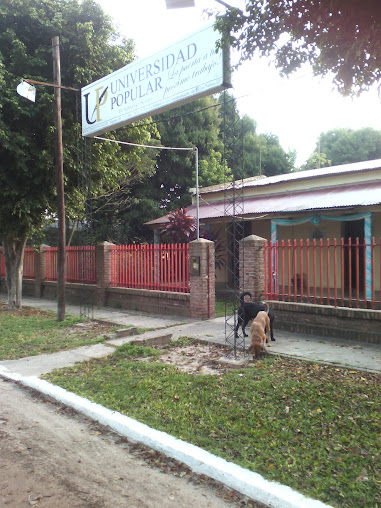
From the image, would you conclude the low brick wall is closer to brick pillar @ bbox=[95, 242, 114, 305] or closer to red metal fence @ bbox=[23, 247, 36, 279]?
brick pillar @ bbox=[95, 242, 114, 305]

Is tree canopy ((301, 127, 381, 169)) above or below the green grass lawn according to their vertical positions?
above

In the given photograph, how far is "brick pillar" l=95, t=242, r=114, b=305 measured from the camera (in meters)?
13.9

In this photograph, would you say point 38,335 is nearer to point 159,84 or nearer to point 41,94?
point 159,84

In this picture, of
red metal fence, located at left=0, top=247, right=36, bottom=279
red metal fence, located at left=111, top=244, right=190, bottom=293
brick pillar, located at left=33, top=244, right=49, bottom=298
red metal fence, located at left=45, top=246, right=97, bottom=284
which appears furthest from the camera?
red metal fence, located at left=0, top=247, right=36, bottom=279

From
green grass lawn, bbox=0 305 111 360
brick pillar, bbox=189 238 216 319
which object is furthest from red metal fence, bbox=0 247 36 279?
brick pillar, bbox=189 238 216 319

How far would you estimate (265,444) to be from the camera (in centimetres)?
390

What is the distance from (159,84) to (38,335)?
595 cm

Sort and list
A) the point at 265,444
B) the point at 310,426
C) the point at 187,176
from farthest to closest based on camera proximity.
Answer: the point at 187,176 → the point at 310,426 → the point at 265,444

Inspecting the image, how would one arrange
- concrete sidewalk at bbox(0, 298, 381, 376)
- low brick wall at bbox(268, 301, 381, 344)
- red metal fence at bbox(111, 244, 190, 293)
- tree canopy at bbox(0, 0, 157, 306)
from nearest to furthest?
concrete sidewalk at bbox(0, 298, 381, 376) < low brick wall at bbox(268, 301, 381, 344) < red metal fence at bbox(111, 244, 190, 293) < tree canopy at bbox(0, 0, 157, 306)

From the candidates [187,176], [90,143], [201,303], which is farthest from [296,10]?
[187,176]

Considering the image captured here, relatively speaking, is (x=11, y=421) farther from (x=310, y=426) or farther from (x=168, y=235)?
(x=168, y=235)

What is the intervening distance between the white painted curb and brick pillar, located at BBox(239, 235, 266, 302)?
5118 millimetres

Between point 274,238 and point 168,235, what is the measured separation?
4.32 m

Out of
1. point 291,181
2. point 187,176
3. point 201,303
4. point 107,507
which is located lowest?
point 107,507
